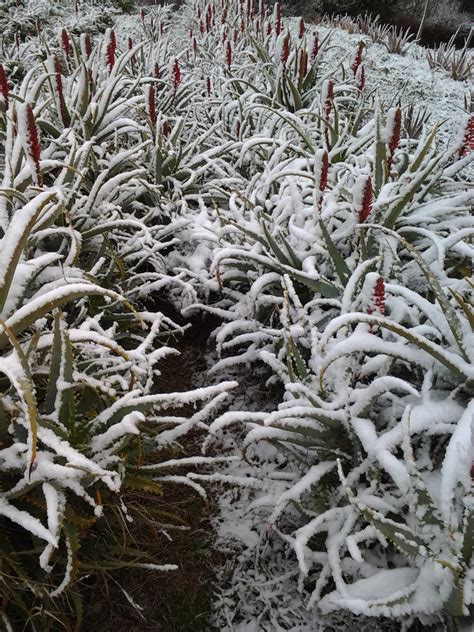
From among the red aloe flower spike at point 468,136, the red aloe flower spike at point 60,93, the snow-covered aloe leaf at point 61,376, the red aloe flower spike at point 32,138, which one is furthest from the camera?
the red aloe flower spike at point 60,93

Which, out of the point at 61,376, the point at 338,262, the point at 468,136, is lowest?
the point at 61,376

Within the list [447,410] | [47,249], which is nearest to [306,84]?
[47,249]

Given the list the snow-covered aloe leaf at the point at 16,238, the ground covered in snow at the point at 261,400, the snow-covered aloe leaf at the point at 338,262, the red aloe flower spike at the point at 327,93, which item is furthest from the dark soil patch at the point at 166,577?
the red aloe flower spike at the point at 327,93

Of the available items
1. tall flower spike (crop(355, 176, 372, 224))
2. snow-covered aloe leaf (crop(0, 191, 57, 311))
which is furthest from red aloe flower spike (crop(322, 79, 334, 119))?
snow-covered aloe leaf (crop(0, 191, 57, 311))

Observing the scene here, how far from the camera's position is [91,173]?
2.64m

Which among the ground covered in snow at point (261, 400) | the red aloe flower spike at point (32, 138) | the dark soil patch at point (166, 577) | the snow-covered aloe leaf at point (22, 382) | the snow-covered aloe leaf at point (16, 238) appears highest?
the red aloe flower spike at point (32, 138)

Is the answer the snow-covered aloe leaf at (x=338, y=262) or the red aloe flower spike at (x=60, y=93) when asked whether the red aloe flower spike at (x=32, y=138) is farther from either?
the red aloe flower spike at (x=60, y=93)

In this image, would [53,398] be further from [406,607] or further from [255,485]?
[406,607]

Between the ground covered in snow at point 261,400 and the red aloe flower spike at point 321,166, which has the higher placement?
the red aloe flower spike at point 321,166

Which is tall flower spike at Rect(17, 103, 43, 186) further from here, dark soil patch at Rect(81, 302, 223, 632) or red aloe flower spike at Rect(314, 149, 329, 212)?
dark soil patch at Rect(81, 302, 223, 632)

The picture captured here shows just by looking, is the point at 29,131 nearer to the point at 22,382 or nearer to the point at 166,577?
the point at 22,382

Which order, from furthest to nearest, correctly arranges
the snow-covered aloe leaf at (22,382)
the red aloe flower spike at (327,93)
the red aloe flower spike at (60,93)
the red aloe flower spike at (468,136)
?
the red aloe flower spike at (60,93)
the red aloe flower spike at (327,93)
the red aloe flower spike at (468,136)
the snow-covered aloe leaf at (22,382)

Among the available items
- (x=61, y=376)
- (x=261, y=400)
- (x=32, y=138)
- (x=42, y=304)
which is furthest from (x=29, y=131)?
(x=261, y=400)

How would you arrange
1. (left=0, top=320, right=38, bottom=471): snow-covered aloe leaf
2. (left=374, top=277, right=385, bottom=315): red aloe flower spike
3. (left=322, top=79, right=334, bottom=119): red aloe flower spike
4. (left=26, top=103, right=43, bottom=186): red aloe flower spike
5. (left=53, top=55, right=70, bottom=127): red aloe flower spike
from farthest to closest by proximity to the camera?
(left=53, top=55, right=70, bottom=127): red aloe flower spike < (left=322, top=79, right=334, bottom=119): red aloe flower spike < (left=26, top=103, right=43, bottom=186): red aloe flower spike < (left=374, top=277, right=385, bottom=315): red aloe flower spike < (left=0, top=320, right=38, bottom=471): snow-covered aloe leaf
